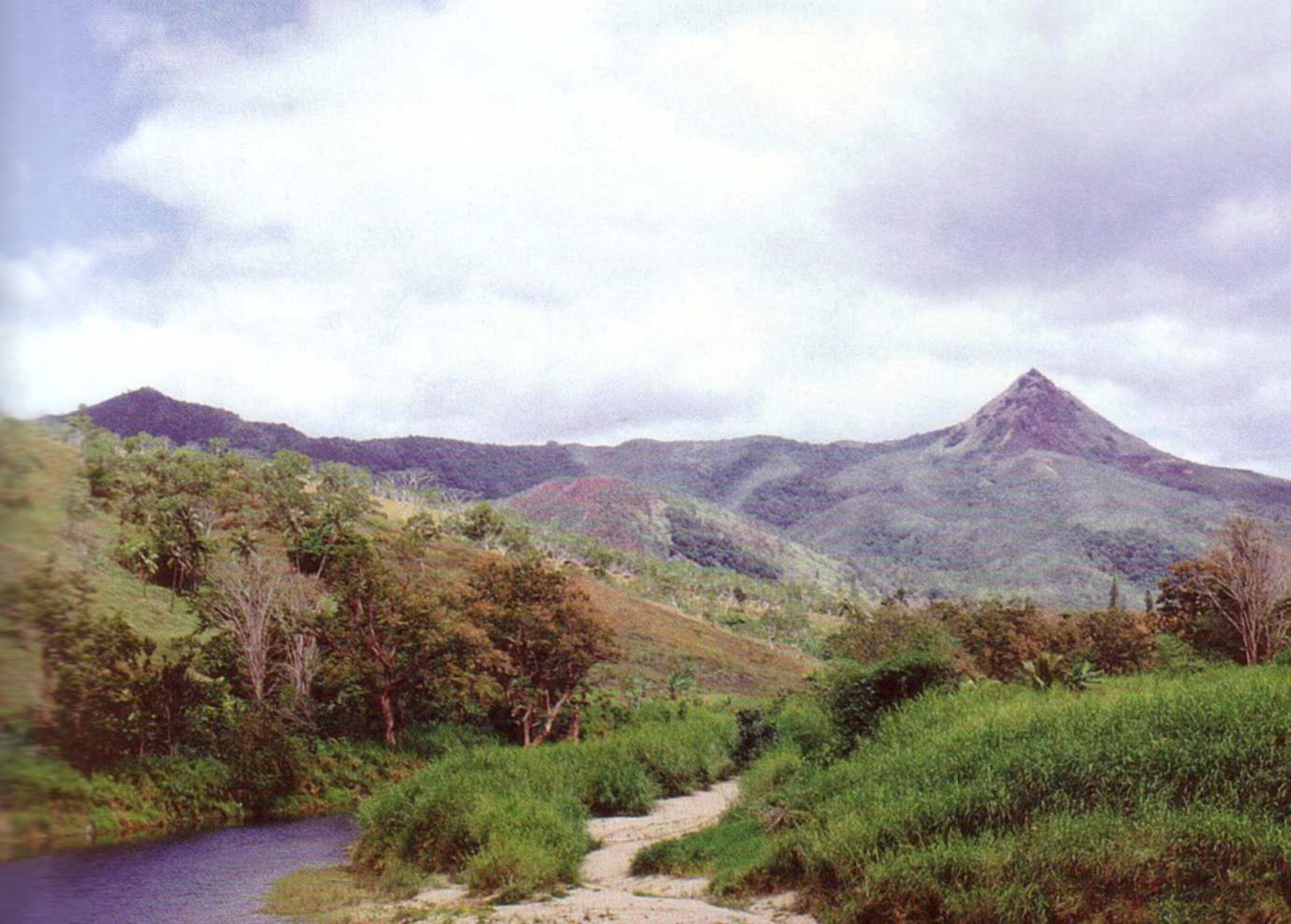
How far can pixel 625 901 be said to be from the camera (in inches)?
834

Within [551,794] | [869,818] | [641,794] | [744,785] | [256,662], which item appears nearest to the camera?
[869,818]

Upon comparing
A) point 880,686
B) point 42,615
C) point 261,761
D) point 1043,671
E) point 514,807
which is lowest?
point 261,761

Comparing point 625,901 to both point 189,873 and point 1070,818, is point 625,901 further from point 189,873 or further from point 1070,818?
point 189,873

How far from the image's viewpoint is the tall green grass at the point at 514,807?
23.9 metres

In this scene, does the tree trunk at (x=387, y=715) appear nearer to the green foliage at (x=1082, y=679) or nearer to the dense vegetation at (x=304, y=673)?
the dense vegetation at (x=304, y=673)

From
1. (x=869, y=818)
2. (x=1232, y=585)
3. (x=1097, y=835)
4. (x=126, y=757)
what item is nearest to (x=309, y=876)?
(x=126, y=757)

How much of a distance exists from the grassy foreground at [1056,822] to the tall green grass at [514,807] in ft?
11.2

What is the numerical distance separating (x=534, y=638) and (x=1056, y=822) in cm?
3674

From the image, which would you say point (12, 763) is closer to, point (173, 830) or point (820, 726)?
point (820, 726)

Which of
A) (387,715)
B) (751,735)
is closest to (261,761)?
(387,715)

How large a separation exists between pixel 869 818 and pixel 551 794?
49.5ft

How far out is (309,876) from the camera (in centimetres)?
2634

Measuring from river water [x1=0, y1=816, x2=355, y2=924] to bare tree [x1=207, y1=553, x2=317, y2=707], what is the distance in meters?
12.9

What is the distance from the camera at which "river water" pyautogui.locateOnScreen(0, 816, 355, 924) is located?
69.9 ft
